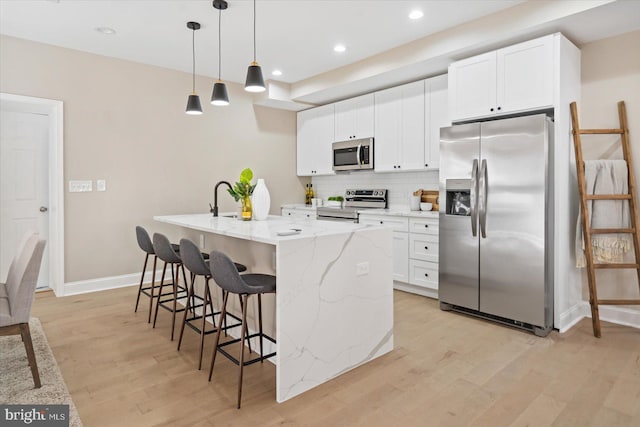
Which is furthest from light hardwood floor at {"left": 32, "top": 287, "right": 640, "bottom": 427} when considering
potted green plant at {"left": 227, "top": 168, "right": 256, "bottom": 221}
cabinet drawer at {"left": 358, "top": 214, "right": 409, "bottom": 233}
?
cabinet drawer at {"left": 358, "top": 214, "right": 409, "bottom": 233}

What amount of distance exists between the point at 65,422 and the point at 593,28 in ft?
15.1

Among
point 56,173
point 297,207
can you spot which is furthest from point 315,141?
point 56,173

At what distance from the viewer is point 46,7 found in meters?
3.41

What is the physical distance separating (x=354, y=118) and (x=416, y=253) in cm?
215

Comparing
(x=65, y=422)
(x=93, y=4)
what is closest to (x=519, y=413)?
(x=65, y=422)

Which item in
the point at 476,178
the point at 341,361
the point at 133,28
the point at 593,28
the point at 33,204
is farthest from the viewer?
the point at 33,204

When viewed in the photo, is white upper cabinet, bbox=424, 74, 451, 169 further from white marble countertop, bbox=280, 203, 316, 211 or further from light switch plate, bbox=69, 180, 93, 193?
light switch plate, bbox=69, 180, 93, 193

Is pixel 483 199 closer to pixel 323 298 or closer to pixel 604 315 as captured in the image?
pixel 604 315

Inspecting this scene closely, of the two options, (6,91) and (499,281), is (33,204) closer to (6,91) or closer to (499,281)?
(6,91)

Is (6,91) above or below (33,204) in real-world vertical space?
above

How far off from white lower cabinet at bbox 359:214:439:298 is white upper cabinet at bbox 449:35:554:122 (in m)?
1.20

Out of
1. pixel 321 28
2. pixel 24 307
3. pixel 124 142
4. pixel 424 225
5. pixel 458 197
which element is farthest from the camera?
pixel 124 142

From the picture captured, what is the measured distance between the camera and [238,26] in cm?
380

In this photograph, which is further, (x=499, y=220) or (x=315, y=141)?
(x=315, y=141)
